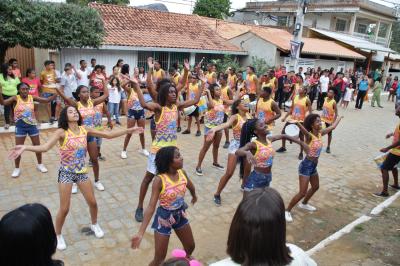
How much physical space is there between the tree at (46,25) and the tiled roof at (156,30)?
2.86 metres

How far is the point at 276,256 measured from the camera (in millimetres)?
1836

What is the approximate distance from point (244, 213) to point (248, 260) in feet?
0.79

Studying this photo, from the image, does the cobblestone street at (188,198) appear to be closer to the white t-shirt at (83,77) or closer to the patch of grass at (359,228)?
the patch of grass at (359,228)

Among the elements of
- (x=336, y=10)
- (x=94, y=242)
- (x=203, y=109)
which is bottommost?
(x=94, y=242)

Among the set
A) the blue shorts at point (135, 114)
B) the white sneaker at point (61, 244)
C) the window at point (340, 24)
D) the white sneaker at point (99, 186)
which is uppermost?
the window at point (340, 24)

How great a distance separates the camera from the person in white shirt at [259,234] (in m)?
1.80

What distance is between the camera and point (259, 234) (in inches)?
70.6

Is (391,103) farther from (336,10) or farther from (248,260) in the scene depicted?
(248,260)

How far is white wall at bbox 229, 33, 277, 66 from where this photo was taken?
70.4 feet

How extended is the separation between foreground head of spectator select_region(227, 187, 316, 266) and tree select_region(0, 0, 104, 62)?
34.6ft

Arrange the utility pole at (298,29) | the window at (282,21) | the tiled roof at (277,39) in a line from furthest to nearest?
1. the window at (282,21)
2. the tiled roof at (277,39)
3. the utility pole at (298,29)

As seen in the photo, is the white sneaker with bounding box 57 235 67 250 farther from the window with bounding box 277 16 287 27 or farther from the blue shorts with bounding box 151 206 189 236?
the window with bounding box 277 16 287 27

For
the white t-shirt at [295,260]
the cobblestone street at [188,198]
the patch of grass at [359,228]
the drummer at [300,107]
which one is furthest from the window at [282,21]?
the white t-shirt at [295,260]

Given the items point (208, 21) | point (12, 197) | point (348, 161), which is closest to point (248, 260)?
point (12, 197)
